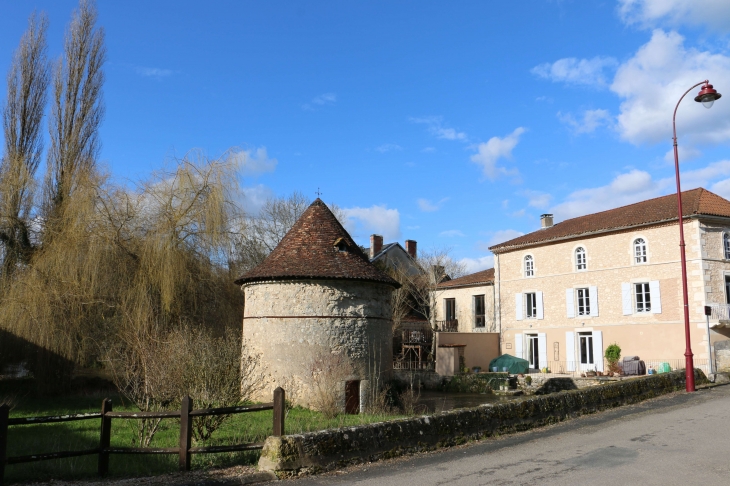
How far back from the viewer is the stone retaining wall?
275 inches

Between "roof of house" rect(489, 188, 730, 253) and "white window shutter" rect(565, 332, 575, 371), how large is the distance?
4.78 meters

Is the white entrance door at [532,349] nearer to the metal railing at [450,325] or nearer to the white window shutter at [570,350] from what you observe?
the white window shutter at [570,350]

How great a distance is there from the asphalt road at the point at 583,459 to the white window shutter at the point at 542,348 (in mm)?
17418

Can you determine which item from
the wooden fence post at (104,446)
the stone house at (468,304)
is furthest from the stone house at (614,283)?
the wooden fence post at (104,446)

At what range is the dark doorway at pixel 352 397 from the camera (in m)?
16.1

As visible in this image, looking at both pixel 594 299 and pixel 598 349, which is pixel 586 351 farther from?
pixel 594 299

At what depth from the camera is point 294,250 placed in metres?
17.4

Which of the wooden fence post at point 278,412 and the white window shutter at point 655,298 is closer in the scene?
the wooden fence post at point 278,412

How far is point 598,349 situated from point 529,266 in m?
5.69

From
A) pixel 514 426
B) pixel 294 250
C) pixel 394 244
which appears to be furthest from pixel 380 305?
pixel 394 244

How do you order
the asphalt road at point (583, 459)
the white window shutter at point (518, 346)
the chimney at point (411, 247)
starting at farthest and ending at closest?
the chimney at point (411, 247) → the white window shutter at point (518, 346) → the asphalt road at point (583, 459)

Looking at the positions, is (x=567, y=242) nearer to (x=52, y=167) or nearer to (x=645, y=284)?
(x=645, y=284)

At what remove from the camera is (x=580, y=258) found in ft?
89.2

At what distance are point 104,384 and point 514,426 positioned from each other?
50.8ft
